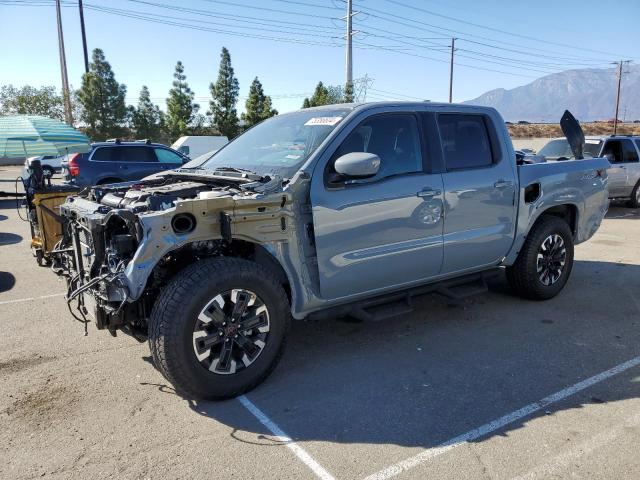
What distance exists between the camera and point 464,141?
15.4ft

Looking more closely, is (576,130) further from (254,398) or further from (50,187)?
(50,187)

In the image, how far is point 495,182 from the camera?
475cm

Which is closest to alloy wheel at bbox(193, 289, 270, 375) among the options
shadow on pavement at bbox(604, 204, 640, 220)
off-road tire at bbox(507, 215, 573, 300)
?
off-road tire at bbox(507, 215, 573, 300)

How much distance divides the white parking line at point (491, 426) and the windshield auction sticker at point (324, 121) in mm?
2394

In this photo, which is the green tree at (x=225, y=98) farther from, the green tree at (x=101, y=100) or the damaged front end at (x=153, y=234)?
the damaged front end at (x=153, y=234)

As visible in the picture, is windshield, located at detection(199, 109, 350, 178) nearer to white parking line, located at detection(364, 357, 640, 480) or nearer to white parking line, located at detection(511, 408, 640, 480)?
white parking line, located at detection(364, 357, 640, 480)

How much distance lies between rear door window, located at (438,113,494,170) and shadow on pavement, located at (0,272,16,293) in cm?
525

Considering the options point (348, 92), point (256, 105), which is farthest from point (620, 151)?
point (256, 105)

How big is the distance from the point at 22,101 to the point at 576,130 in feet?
147

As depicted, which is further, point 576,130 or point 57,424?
point 576,130

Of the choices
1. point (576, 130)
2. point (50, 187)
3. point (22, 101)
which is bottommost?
point (50, 187)

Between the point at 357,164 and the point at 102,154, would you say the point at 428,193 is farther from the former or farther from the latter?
the point at 102,154

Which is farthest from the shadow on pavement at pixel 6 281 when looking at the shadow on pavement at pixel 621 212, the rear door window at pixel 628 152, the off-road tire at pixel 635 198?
the off-road tire at pixel 635 198

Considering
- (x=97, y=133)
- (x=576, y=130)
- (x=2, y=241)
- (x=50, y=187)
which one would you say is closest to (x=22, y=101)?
(x=97, y=133)
